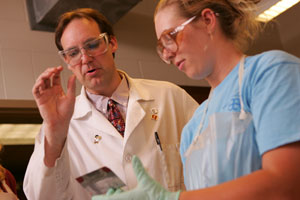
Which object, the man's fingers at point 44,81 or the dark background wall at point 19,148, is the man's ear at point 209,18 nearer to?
the man's fingers at point 44,81

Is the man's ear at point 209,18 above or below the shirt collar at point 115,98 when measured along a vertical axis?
above

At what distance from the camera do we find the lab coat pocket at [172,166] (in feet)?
5.93

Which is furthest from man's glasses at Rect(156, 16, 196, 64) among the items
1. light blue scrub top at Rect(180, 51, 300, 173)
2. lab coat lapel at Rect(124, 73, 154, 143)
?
lab coat lapel at Rect(124, 73, 154, 143)

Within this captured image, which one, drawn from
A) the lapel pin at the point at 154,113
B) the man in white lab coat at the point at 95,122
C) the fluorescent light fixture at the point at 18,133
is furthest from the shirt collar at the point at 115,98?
the fluorescent light fixture at the point at 18,133

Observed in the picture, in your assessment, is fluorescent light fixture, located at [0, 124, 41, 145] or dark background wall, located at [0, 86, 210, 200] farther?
fluorescent light fixture, located at [0, 124, 41, 145]

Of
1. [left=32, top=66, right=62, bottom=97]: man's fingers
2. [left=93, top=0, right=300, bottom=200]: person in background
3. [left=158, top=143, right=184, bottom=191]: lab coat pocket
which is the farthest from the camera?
[left=158, top=143, right=184, bottom=191]: lab coat pocket

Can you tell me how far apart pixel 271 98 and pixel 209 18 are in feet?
1.27

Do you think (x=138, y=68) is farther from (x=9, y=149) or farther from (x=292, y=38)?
(x=292, y=38)

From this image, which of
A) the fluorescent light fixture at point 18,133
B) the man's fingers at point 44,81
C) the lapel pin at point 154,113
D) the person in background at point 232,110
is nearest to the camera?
the person in background at point 232,110

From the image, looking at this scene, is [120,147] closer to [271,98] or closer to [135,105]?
[135,105]

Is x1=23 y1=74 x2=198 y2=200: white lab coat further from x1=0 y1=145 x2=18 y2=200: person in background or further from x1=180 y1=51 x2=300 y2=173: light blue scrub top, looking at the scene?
x1=180 y1=51 x2=300 y2=173: light blue scrub top

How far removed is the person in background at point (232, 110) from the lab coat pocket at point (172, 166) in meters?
0.38

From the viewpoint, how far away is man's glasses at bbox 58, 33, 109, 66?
1.86 m

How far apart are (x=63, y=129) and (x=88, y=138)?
0.33 m
